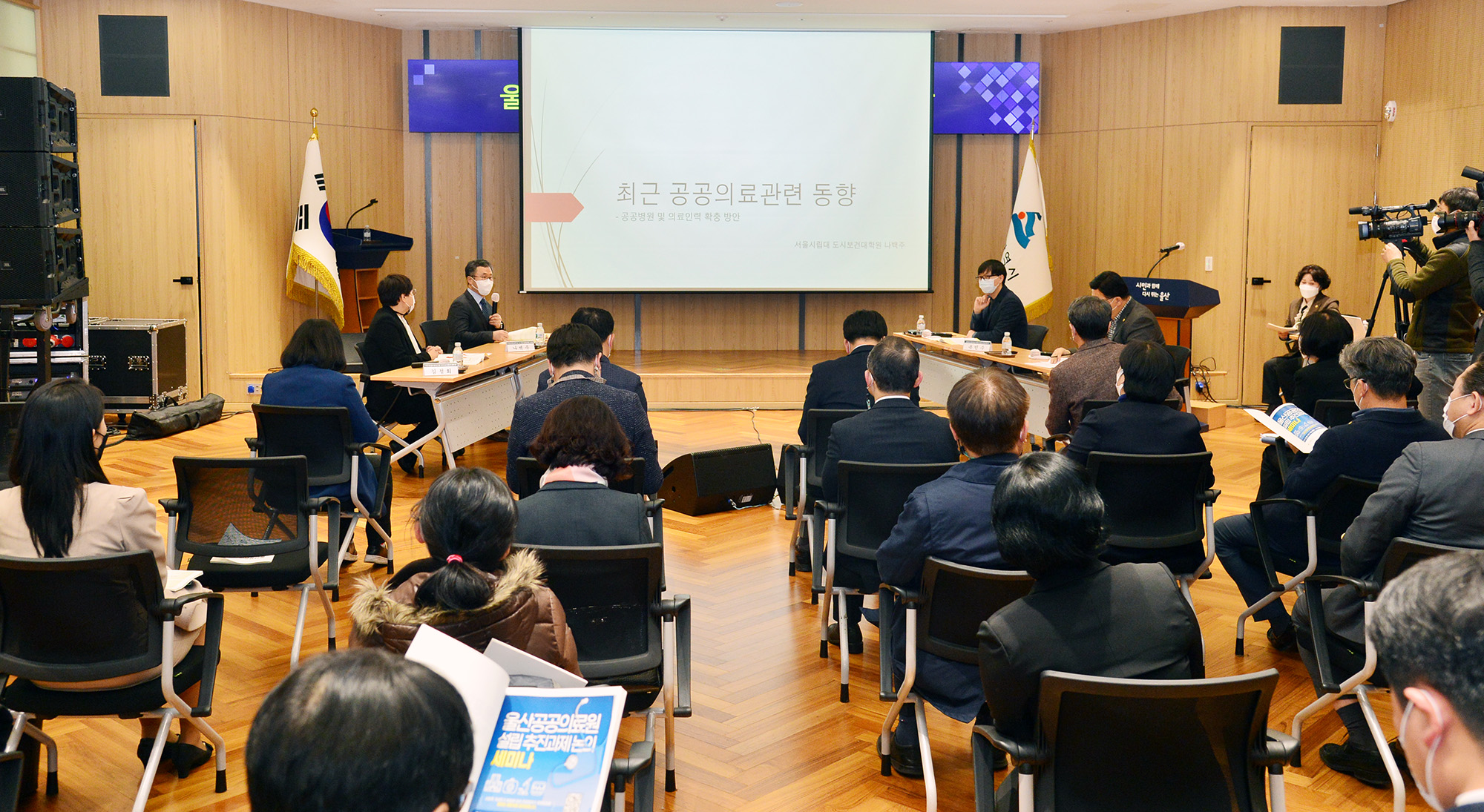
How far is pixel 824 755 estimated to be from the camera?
3168mm

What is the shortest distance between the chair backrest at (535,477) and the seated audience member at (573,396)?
0.06m

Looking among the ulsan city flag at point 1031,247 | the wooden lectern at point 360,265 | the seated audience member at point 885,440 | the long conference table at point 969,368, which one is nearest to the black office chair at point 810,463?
the seated audience member at point 885,440

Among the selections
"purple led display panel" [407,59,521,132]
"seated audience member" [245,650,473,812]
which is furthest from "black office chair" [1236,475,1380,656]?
"purple led display panel" [407,59,521,132]

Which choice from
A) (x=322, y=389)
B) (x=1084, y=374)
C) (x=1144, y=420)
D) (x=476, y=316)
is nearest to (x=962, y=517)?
(x=1144, y=420)

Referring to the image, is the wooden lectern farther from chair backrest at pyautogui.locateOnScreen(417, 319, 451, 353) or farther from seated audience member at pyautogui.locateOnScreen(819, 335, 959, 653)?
seated audience member at pyautogui.locateOnScreen(819, 335, 959, 653)

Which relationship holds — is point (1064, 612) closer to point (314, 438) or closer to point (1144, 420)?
point (1144, 420)

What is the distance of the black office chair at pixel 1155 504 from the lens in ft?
11.6

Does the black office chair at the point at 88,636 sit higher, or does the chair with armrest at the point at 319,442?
the chair with armrest at the point at 319,442

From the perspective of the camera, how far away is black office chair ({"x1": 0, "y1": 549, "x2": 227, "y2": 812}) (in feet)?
8.20

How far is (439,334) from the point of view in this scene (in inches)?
299

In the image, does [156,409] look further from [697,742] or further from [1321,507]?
[1321,507]

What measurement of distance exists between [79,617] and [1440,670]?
8.85ft

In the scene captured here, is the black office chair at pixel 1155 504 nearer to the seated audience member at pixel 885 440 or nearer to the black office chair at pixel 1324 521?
the black office chair at pixel 1324 521

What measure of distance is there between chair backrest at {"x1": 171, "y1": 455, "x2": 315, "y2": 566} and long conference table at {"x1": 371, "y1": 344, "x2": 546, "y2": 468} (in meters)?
1.65
